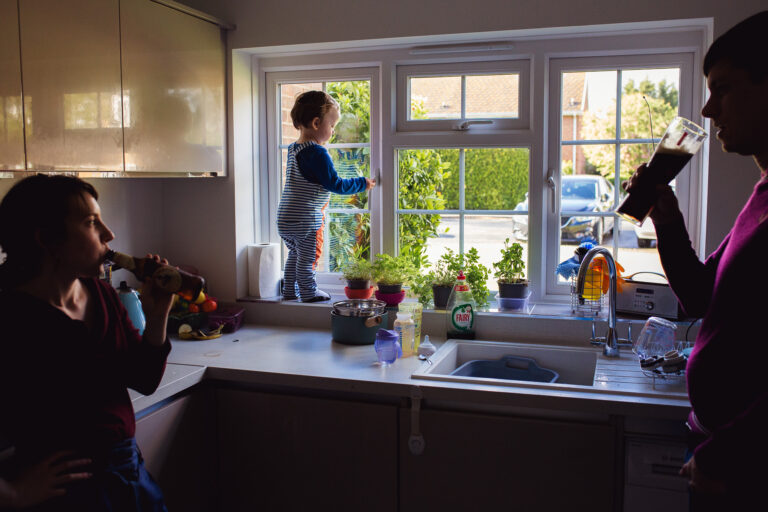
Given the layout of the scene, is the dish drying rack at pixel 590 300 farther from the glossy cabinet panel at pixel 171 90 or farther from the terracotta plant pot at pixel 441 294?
the glossy cabinet panel at pixel 171 90

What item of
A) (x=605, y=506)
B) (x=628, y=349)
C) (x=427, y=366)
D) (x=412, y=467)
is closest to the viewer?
(x=605, y=506)

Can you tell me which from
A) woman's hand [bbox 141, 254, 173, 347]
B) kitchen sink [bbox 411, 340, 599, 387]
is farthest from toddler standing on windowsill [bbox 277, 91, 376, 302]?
woman's hand [bbox 141, 254, 173, 347]

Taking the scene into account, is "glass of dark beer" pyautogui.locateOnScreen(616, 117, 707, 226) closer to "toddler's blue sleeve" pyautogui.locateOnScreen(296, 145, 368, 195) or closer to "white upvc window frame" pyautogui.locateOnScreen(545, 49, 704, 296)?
"white upvc window frame" pyautogui.locateOnScreen(545, 49, 704, 296)

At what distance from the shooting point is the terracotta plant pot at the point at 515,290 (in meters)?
2.63

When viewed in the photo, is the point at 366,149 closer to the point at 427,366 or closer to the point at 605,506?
the point at 427,366

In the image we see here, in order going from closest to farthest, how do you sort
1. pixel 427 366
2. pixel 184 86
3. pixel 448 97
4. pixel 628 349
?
pixel 427 366
pixel 628 349
pixel 184 86
pixel 448 97

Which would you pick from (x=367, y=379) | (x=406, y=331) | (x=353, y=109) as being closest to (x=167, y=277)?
(x=367, y=379)

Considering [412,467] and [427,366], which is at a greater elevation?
[427,366]

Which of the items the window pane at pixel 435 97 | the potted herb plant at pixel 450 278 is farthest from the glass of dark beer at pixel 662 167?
the window pane at pixel 435 97

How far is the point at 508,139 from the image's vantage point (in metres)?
2.73

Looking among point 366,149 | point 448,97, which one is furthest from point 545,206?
point 366,149

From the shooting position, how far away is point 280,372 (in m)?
2.16

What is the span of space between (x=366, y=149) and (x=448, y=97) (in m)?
0.42

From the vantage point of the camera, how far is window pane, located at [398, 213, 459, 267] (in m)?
2.87
